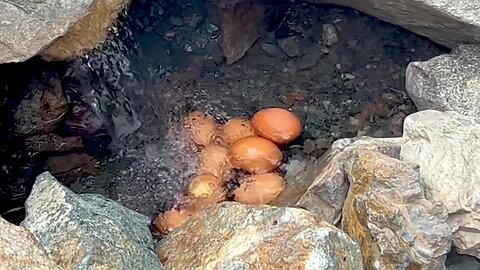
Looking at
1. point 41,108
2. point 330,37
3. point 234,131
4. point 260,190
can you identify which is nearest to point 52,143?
point 41,108

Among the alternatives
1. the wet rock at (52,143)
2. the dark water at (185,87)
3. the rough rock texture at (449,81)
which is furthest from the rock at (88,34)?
the rough rock texture at (449,81)

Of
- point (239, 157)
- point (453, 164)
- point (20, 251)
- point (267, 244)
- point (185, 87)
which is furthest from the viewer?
point (185, 87)

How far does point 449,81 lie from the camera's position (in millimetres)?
2492

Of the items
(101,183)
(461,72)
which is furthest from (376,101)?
(101,183)

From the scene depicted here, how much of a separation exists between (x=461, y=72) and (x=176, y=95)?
37.3 inches

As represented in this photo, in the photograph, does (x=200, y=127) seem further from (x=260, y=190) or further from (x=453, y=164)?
(x=453, y=164)

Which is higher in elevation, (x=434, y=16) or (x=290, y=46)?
(x=434, y=16)

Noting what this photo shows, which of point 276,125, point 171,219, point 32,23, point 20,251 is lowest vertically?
point 171,219

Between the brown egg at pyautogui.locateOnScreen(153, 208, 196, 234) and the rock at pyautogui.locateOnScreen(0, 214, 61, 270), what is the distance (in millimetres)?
813

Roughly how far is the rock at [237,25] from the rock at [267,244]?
1.04 meters

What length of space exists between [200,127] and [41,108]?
51 cm

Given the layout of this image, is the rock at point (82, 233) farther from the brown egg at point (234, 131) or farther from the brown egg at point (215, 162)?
the brown egg at point (234, 131)

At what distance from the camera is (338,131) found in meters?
2.73

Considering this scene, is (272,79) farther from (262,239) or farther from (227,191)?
(262,239)
